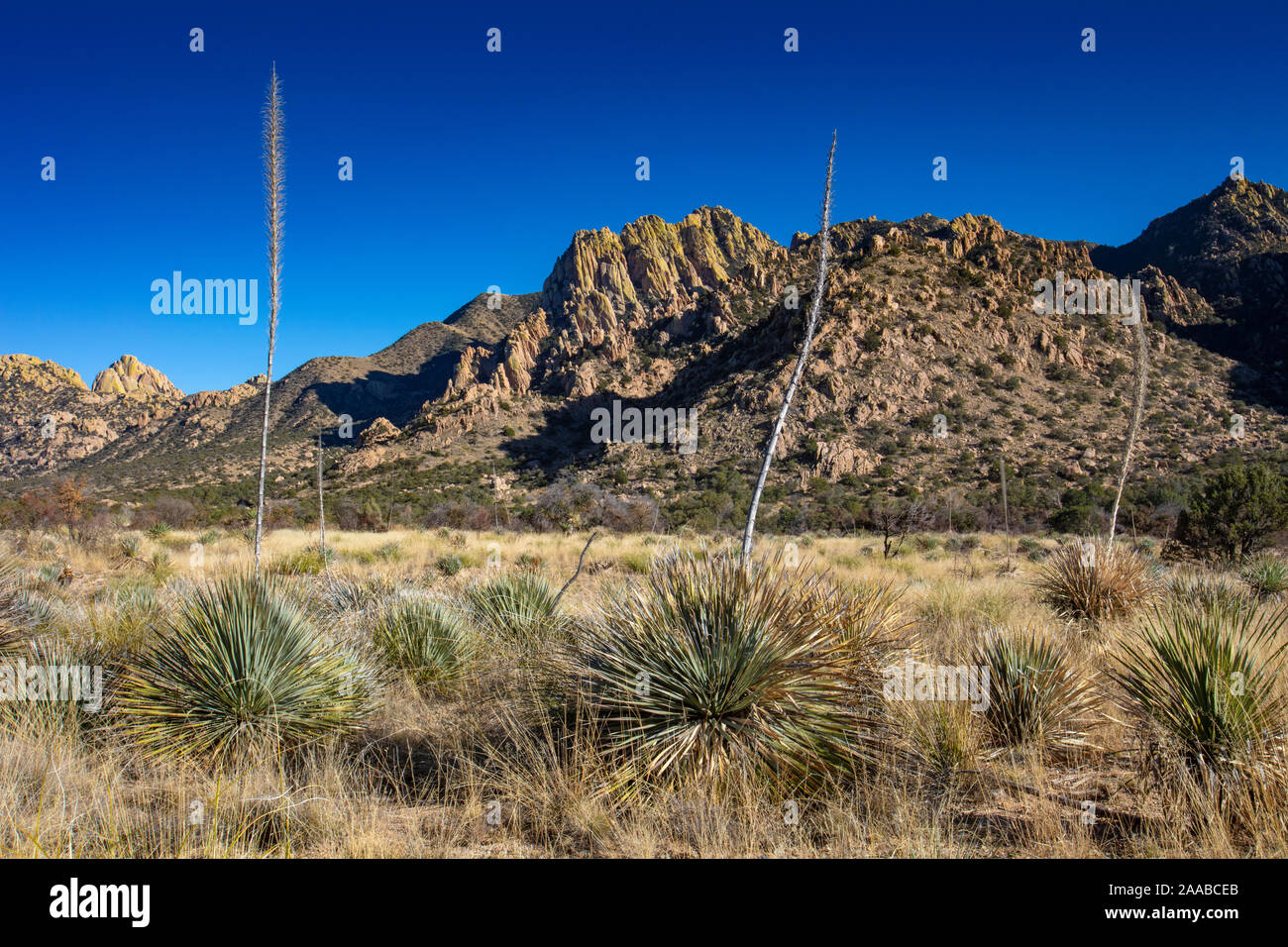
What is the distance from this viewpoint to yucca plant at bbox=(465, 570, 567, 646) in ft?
20.5

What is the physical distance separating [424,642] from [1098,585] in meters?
8.15

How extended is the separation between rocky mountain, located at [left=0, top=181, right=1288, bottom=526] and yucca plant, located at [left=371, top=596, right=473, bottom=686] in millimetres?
21339

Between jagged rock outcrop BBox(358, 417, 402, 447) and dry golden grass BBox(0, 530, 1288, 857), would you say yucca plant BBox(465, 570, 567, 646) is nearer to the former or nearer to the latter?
dry golden grass BBox(0, 530, 1288, 857)

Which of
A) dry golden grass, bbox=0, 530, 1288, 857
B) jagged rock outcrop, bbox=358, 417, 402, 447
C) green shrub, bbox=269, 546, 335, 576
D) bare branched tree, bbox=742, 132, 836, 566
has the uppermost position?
jagged rock outcrop, bbox=358, 417, 402, 447

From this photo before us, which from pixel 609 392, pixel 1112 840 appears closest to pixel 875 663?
pixel 1112 840

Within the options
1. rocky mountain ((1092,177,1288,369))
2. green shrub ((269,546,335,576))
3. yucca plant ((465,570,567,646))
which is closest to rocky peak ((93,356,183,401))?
green shrub ((269,546,335,576))

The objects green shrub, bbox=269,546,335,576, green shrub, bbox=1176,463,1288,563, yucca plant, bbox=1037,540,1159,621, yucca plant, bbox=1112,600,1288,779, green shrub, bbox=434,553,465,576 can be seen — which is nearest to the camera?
yucca plant, bbox=1112,600,1288,779

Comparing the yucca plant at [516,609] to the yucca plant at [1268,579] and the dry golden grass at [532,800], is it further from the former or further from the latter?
the yucca plant at [1268,579]

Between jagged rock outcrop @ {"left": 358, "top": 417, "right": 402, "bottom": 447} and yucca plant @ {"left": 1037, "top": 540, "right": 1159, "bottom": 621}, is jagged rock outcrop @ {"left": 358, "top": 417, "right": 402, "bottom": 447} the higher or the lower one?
the higher one

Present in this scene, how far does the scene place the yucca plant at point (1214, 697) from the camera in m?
3.48

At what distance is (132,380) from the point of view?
93812 millimetres

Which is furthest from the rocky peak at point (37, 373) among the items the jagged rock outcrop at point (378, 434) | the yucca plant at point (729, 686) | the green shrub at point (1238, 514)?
the green shrub at point (1238, 514)

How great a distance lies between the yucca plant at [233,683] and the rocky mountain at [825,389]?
2295cm
